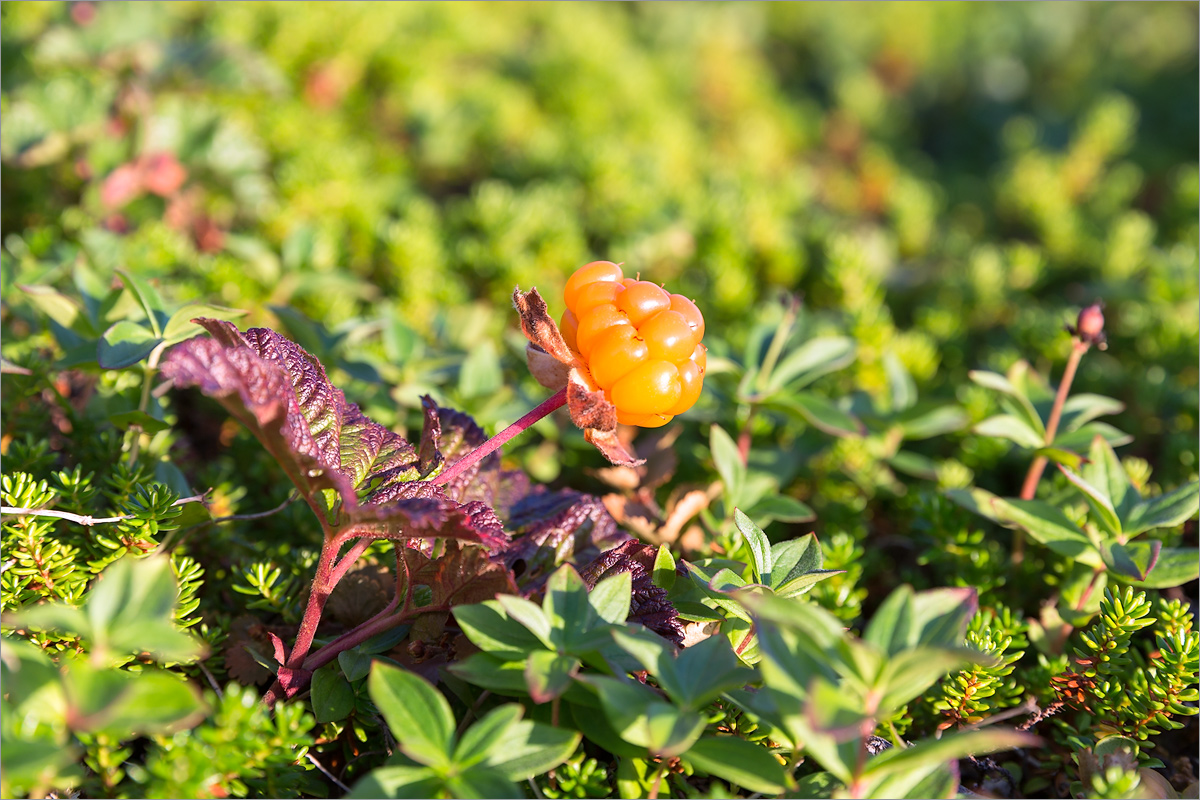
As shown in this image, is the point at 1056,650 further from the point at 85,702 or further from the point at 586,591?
the point at 85,702

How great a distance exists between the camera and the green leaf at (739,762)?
1081 millimetres

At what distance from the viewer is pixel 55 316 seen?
6.04 ft

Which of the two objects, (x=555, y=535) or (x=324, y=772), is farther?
(x=555, y=535)

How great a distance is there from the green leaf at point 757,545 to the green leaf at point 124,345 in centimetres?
108

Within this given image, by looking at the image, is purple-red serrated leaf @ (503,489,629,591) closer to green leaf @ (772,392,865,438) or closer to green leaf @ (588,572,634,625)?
green leaf @ (588,572,634,625)

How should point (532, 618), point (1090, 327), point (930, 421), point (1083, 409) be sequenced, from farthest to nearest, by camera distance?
point (930, 421) → point (1083, 409) → point (1090, 327) → point (532, 618)

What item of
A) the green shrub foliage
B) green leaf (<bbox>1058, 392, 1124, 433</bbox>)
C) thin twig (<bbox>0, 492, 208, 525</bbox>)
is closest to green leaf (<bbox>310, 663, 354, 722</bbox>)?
the green shrub foliage

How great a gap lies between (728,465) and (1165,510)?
2.66 feet

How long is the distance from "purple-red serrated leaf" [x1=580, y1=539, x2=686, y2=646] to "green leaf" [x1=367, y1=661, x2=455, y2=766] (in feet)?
1.11

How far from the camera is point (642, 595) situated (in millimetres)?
1376

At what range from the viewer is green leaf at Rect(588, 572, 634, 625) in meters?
1.26

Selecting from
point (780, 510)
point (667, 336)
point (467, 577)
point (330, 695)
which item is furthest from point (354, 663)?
point (780, 510)

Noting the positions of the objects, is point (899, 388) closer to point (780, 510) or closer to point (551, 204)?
point (780, 510)

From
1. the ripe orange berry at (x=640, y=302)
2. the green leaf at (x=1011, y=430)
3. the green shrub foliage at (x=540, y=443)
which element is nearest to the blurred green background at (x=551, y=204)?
the green shrub foliage at (x=540, y=443)
